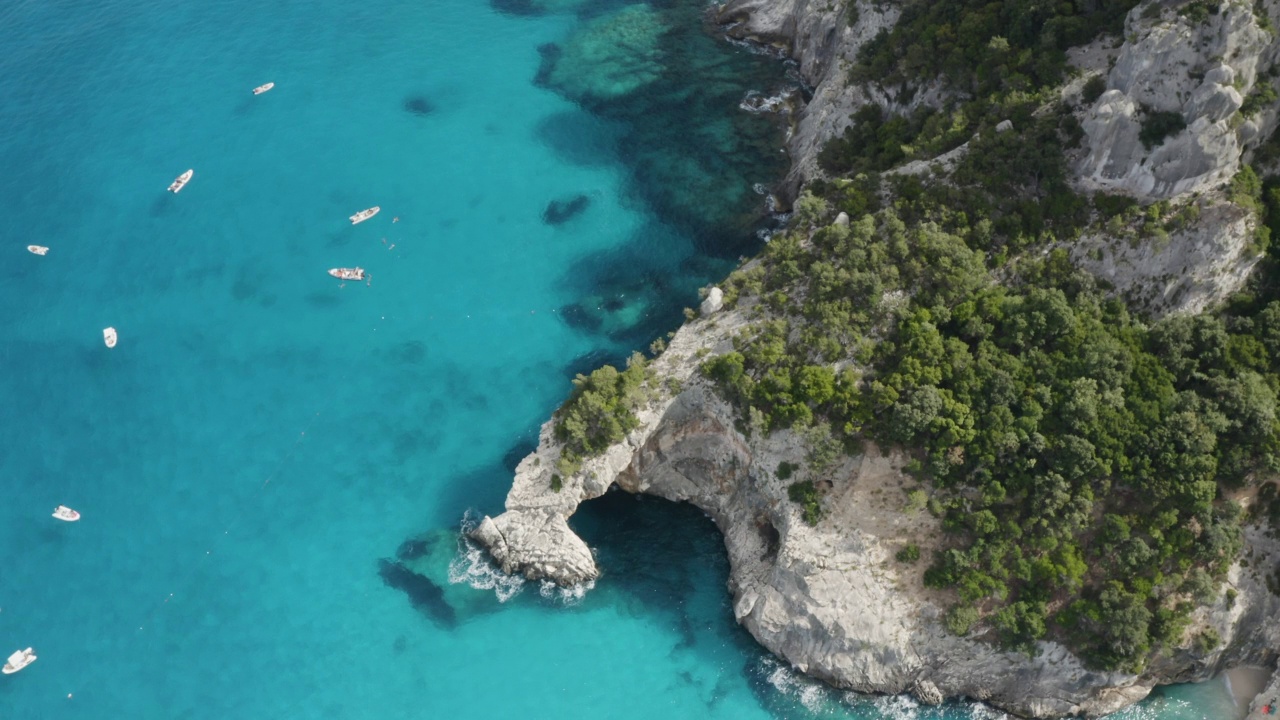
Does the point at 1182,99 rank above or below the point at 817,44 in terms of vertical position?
above

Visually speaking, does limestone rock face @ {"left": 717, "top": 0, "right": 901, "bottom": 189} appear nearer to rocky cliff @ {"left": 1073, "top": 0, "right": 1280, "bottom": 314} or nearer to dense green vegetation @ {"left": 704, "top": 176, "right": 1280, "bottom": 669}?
rocky cliff @ {"left": 1073, "top": 0, "right": 1280, "bottom": 314}

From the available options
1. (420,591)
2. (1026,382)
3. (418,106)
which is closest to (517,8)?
(418,106)

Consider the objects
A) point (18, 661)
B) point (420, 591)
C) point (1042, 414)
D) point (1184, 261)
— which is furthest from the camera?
point (420, 591)

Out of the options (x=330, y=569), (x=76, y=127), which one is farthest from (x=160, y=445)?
(x=76, y=127)

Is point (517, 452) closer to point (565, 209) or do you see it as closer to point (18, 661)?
point (565, 209)

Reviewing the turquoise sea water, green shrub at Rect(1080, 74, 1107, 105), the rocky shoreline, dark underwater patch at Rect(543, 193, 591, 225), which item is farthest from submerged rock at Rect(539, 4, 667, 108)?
green shrub at Rect(1080, 74, 1107, 105)

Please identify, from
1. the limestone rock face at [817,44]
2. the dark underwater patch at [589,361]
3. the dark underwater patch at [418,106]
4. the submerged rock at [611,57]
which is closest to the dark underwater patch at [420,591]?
the dark underwater patch at [589,361]

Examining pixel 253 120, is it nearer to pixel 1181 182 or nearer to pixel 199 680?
pixel 199 680

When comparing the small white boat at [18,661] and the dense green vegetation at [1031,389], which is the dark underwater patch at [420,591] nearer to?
the small white boat at [18,661]
